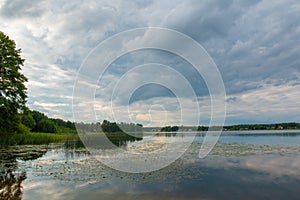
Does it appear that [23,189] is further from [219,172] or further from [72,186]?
[219,172]

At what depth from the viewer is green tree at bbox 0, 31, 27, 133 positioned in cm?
2248

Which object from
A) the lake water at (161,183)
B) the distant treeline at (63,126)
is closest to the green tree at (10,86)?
the lake water at (161,183)

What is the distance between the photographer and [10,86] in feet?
74.7

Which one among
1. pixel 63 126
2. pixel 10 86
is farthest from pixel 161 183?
pixel 63 126

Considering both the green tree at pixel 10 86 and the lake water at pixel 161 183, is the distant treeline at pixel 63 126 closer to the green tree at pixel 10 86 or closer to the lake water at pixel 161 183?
the green tree at pixel 10 86

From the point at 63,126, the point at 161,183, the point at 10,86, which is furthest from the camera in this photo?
the point at 63,126

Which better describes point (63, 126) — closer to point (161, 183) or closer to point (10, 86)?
point (10, 86)

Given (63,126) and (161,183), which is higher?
(63,126)

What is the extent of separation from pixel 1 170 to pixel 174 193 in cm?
1083

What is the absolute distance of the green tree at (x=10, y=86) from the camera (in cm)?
2248

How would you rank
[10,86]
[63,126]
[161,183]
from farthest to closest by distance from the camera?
[63,126] < [10,86] < [161,183]

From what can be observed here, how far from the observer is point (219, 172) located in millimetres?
12445

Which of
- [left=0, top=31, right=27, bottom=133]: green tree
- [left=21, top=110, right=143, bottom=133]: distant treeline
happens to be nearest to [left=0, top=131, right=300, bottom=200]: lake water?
[left=0, top=31, right=27, bottom=133]: green tree

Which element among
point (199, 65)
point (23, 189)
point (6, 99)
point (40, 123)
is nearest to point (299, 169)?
point (199, 65)
